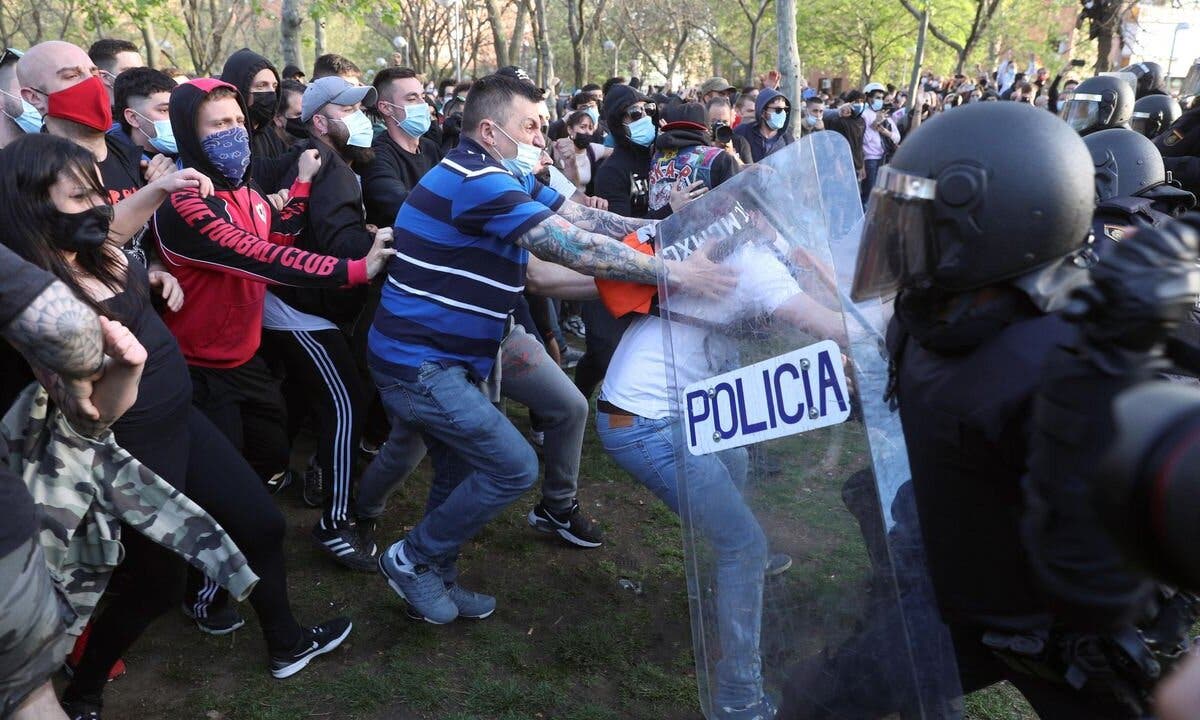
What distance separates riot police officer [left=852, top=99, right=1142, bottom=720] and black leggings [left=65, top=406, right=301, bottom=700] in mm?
2121

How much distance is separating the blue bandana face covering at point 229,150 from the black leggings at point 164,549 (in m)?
1.11

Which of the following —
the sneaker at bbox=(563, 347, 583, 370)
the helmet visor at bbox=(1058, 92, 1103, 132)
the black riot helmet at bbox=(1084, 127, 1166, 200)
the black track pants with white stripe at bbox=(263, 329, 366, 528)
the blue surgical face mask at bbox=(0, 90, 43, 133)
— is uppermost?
the blue surgical face mask at bbox=(0, 90, 43, 133)

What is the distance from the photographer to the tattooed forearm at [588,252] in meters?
2.74

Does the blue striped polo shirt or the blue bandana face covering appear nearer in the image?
the blue striped polo shirt

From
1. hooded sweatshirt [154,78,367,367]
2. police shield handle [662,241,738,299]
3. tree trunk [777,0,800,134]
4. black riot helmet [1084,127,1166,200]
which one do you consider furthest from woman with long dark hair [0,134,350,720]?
tree trunk [777,0,800,134]

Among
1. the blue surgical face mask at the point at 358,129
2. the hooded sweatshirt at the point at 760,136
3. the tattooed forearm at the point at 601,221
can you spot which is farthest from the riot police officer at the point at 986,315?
the hooded sweatshirt at the point at 760,136

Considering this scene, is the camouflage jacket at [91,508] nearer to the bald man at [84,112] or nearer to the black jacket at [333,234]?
the bald man at [84,112]

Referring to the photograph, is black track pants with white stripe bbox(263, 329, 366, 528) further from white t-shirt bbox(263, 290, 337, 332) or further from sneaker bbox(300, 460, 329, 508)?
sneaker bbox(300, 460, 329, 508)

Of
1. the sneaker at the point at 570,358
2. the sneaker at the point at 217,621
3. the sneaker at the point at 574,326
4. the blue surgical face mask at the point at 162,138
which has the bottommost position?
the sneaker at the point at 574,326

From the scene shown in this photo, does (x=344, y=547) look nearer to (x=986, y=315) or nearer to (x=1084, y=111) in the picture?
(x=986, y=315)

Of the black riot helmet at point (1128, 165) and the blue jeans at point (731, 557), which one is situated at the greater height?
the black riot helmet at point (1128, 165)

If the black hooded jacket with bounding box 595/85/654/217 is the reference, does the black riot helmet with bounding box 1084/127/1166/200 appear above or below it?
above

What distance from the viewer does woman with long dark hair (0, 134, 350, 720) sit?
2.41 meters

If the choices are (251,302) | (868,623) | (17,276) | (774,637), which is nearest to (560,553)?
(251,302)
